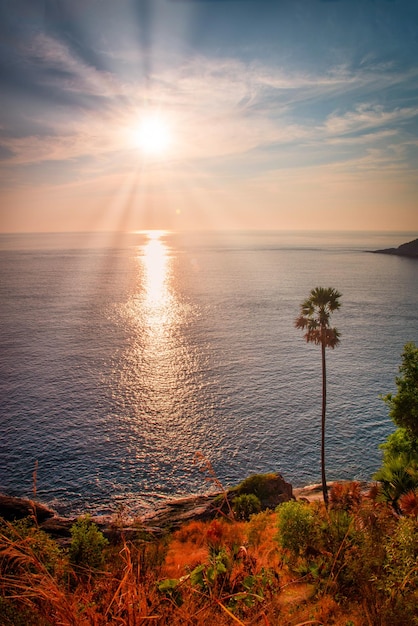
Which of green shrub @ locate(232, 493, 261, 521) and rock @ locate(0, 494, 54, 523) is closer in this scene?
green shrub @ locate(232, 493, 261, 521)

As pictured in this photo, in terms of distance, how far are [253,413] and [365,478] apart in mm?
18646

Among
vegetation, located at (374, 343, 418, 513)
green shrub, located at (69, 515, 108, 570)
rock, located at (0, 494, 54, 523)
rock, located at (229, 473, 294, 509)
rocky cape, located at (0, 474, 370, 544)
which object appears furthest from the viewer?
rock, located at (229, 473, 294, 509)

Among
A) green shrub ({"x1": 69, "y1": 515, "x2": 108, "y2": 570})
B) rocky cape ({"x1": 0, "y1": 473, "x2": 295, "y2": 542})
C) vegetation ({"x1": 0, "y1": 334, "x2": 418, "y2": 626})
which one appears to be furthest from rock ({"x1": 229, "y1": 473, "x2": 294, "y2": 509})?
green shrub ({"x1": 69, "y1": 515, "x2": 108, "y2": 570})

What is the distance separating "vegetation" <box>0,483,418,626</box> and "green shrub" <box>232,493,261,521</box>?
30.6 feet

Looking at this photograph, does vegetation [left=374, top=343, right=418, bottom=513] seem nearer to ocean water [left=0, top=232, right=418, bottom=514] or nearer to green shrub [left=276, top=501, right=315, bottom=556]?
green shrub [left=276, top=501, right=315, bottom=556]

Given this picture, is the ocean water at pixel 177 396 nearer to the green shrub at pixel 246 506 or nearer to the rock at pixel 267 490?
the rock at pixel 267 490

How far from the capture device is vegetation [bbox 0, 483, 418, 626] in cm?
330

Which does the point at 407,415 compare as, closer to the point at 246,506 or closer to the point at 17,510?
the point at 246,506

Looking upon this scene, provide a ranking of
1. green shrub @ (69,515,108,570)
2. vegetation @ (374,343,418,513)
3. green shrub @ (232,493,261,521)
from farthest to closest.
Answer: green shrub @ (232,493,261,521)
vegetation @ (374,343,418,513)
green shrub @ (69,515,108,570)

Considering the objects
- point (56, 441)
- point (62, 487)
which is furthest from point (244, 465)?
point (56, 441)

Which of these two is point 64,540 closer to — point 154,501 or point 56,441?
point 154,501

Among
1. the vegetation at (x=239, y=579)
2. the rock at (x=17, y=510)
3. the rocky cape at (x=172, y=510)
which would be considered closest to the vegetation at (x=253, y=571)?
the vegetation at (x=239, y=579)

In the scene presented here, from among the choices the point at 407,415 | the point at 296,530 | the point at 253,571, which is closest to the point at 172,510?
the point at 296,530

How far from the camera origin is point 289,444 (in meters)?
50.8
